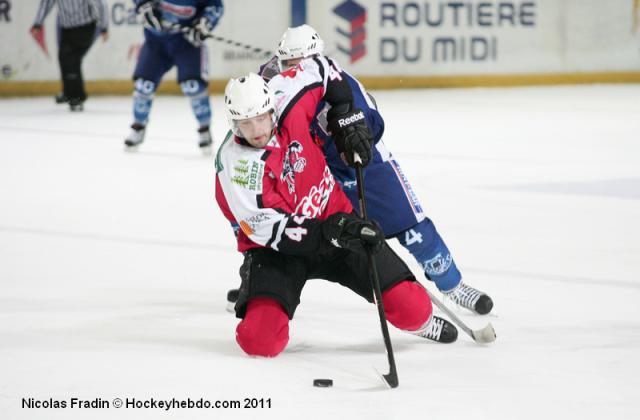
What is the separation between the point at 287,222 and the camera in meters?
3.27

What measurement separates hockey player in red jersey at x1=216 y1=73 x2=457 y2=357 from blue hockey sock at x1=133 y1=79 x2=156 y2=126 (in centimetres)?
434

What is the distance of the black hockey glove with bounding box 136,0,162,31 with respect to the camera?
24.6 ft

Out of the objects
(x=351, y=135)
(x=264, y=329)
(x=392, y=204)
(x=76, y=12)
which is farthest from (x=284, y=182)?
(x=76, y=12)

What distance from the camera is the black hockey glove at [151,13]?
7.50 metres

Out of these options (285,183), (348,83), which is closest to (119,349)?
(285,183)

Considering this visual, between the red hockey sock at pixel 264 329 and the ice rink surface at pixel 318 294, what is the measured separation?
1.8 inches

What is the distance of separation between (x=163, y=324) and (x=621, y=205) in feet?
8.98

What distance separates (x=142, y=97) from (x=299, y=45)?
4012 mm

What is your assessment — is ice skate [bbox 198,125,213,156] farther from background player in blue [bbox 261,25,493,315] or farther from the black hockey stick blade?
the black hockey stick blade

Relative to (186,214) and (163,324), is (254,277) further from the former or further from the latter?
(186,214)

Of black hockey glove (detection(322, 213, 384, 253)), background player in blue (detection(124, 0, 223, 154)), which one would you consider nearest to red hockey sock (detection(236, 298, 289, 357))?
black hockey glove (detection(322, 213, 384, 253))

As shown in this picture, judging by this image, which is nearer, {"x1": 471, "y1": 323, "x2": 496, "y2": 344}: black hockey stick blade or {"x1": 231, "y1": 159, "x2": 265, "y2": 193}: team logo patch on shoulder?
{"x1": 231, "y1": 159, "x2": 265, "y2": 193}: team logo patch on shoulder

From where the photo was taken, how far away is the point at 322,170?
11.2 ft

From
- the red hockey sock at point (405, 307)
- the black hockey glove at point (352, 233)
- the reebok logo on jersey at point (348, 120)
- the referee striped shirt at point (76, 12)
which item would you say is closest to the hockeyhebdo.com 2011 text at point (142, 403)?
the black hockey glove at point (352, 233)
